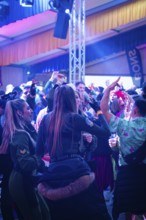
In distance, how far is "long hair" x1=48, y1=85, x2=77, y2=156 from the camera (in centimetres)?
255

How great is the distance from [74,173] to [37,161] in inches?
17.1

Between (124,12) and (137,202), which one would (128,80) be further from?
(137,202)

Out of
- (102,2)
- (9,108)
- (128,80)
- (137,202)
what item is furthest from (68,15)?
(128,80)

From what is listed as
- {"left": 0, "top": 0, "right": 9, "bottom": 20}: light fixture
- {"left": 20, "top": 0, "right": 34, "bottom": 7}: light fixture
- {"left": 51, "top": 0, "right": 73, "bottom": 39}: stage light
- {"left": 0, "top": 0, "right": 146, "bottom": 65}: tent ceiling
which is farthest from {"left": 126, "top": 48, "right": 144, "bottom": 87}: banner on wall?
{"left": 20, "top": 0, "right": 34, "bottom": 7}: light fixture

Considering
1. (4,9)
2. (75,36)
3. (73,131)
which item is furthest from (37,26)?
(73,131)

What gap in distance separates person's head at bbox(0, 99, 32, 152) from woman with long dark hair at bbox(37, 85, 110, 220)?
17.0 inches

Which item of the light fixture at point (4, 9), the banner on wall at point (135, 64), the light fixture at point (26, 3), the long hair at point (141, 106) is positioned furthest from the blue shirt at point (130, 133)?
the banner on wall at point (135, 64)

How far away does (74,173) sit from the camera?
2.46 m

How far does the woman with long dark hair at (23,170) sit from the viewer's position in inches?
109

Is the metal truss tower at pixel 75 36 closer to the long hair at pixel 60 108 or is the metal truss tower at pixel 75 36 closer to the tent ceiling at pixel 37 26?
the tent ceiling at pixel 37 26

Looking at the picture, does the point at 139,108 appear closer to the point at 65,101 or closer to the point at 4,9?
the point at 65,101

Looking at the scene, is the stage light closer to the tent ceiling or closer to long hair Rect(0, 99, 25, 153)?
the tent ceiling

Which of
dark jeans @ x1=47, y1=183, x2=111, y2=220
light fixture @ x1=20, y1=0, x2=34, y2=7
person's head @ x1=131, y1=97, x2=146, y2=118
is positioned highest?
light fixture @ x1=20, y1=0, x2=34, y2=7

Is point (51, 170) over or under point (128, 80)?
under
